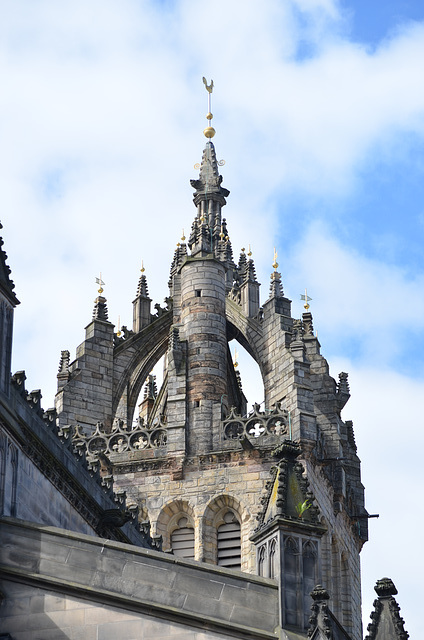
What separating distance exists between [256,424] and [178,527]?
12.9 feet

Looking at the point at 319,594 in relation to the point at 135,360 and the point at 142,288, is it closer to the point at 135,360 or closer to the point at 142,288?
the point at 135,360

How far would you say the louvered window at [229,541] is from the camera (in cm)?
5194

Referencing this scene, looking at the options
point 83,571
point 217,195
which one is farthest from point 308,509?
point 217,195

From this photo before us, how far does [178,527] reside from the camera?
5312cm

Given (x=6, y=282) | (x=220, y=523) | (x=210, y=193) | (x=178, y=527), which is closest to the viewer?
(x=6, y=282)

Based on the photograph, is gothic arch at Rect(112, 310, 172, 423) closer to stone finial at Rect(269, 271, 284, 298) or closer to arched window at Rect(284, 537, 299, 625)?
stone finial at Rect(269, 271, 284, 298)

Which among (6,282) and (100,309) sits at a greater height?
(100,309)

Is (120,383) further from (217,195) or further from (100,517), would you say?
(100,517)

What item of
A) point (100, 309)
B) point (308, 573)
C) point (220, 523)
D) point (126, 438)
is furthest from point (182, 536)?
point (308, 573)

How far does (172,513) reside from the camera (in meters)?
53.2

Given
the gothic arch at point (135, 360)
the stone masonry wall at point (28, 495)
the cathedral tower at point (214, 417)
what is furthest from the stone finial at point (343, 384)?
the stone masonry wall at point (28, 495)

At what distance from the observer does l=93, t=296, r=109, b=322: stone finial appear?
2330 inches

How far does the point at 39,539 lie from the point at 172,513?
26551 mm

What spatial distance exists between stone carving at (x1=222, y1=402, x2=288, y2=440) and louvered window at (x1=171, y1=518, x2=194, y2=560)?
9.80 ft
